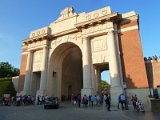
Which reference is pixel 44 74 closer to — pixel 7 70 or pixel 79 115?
pixel 79 115

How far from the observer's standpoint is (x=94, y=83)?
2317 centimetres

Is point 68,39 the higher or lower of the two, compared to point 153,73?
higher

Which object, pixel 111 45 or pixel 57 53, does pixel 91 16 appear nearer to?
pixel 111 45

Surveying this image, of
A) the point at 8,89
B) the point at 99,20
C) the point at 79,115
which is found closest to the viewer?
the point at 79,115

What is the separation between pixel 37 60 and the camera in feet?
96.3

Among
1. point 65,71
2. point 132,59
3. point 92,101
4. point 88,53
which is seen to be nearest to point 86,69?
point 88,53

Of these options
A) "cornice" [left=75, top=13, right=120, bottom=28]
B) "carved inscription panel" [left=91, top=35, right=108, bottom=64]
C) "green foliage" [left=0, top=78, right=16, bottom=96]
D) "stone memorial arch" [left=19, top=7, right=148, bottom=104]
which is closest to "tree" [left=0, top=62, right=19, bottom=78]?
"green foliage" [left=0, top=78, right=16, bottom=96]

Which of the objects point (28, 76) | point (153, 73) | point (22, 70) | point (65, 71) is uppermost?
point (65, 71)

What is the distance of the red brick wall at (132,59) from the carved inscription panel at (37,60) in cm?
1396

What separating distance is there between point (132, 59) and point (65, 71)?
16.3m

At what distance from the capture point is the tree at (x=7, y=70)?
54672mm

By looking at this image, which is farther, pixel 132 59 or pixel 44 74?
pixel 44 74

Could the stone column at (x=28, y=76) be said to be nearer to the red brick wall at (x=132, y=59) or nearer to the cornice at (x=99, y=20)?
the cornice at (x=99, y=20)

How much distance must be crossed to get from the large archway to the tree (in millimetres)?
29181
